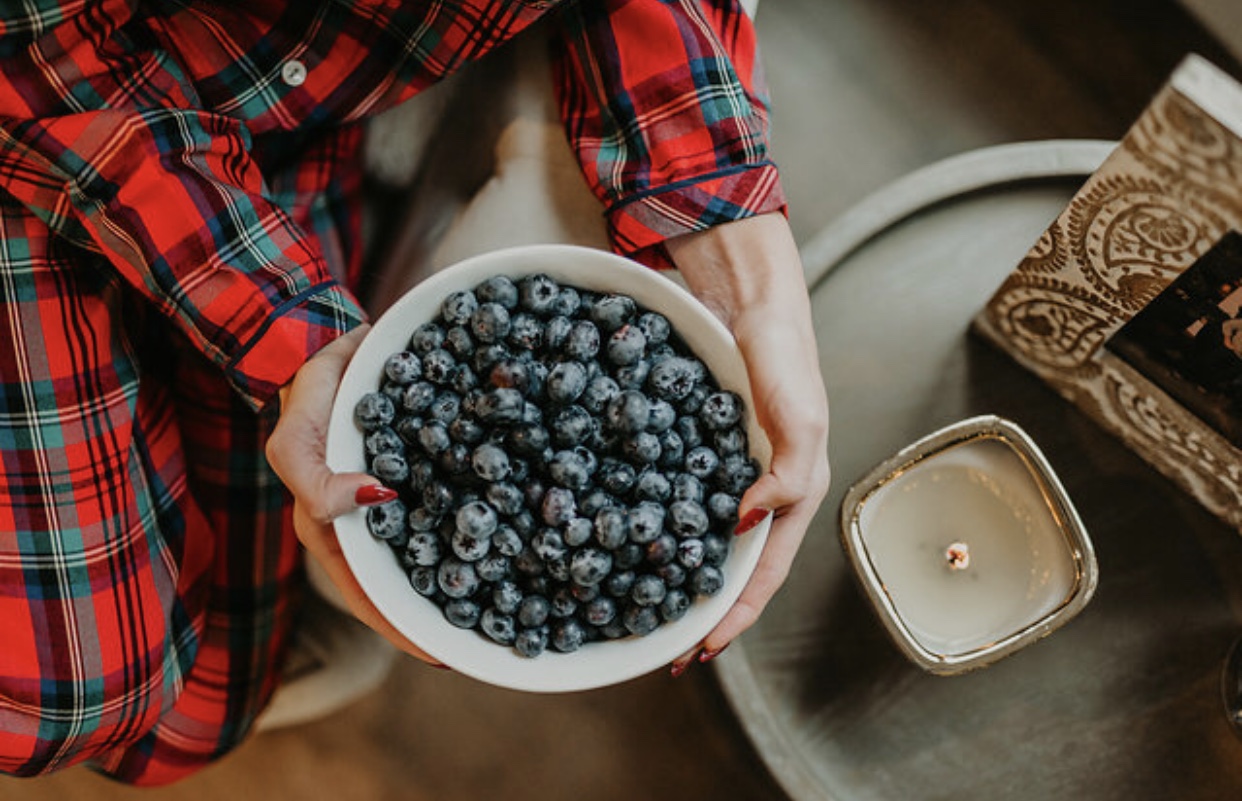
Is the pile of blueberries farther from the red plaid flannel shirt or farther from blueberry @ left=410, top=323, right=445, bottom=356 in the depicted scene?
the red plaid flannel shirt

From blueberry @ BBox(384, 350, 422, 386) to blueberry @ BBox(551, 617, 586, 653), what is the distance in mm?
188

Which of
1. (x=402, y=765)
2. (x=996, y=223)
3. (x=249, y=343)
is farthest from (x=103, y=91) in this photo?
(x=402, y=765)

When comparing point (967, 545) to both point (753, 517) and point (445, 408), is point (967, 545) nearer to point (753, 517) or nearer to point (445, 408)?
point (753, 517)

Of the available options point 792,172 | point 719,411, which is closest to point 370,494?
point 719,411

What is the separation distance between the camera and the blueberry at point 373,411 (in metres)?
0.61

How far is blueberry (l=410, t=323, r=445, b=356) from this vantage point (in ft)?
2.04

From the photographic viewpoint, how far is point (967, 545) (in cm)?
79

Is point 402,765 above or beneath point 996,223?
beneath

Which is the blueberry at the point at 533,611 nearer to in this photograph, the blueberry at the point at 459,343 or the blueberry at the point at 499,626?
the blueberry at the point at 499,626

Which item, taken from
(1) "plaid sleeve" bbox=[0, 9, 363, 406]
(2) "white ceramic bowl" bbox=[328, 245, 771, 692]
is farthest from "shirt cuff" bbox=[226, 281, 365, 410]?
(2) "white ceramic bowl" bbox=[328, 245, 771, 692]

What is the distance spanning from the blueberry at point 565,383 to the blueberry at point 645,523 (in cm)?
8

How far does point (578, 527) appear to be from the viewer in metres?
0.58

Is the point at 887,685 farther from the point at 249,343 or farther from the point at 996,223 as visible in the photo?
the point at 249,343

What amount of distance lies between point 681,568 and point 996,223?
0.49 metres
